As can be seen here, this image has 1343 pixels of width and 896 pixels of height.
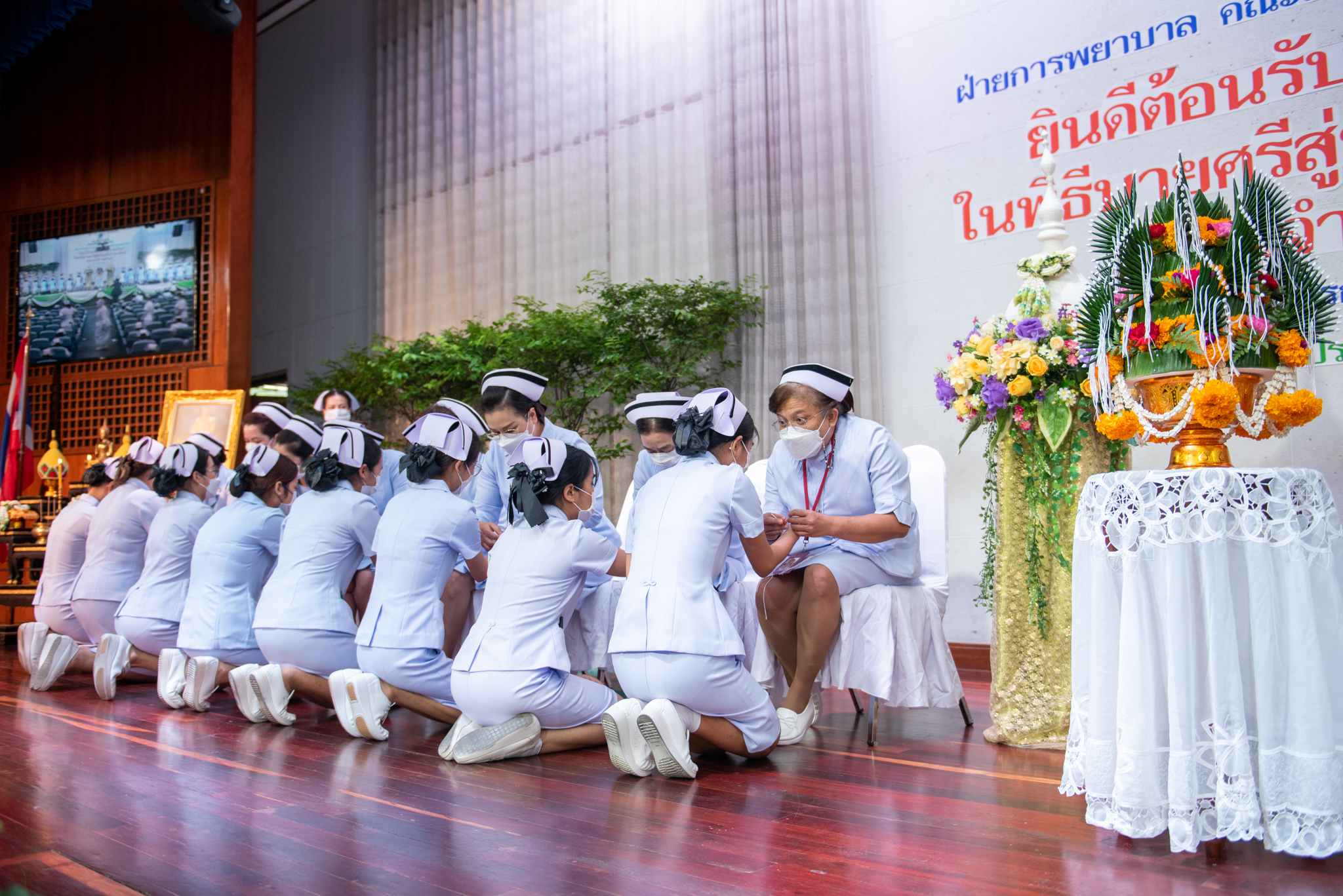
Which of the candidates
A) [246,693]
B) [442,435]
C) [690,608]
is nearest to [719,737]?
[690,608]

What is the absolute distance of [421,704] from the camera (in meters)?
3.65

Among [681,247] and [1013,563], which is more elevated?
[681,247]

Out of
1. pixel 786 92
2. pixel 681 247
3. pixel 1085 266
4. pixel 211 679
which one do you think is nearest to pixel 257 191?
pixel 681 247

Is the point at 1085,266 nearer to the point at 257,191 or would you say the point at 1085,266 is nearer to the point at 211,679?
the point at 211,679

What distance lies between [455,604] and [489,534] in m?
0.34

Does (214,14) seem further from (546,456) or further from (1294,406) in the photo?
(1294,406)

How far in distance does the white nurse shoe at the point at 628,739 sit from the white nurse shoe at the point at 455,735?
475 mm

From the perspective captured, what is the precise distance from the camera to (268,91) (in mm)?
10672

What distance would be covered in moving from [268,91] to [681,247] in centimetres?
606

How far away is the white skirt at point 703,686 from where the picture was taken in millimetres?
2863

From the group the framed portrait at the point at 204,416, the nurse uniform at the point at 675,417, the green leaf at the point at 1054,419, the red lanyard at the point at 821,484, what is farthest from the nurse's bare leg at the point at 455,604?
the framed portrait at the point at 204,416

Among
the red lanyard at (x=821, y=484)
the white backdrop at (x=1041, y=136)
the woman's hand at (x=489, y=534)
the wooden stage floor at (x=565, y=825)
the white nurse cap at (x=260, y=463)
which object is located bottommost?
the wooden stage floor at (x=565, y=825)

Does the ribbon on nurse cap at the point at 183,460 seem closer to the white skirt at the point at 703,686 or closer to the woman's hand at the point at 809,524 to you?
the white skirt at the point at 703,686

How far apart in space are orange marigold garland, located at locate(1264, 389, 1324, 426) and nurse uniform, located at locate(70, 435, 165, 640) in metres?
4.68
